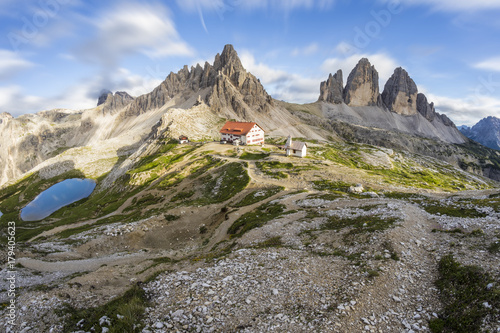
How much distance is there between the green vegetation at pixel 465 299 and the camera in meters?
12.0

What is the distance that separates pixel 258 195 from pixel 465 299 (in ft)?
151

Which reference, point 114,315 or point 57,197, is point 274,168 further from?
point 57,197

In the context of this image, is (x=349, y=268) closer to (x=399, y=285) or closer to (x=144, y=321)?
(x=399, y=285)

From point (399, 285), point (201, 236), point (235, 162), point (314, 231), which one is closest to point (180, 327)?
point (399, 285)

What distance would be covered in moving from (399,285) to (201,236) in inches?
1433

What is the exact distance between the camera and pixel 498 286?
44.5 ft

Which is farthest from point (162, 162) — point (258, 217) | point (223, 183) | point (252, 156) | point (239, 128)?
point (258, 217)

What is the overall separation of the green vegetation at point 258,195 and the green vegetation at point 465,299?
4112 centimetres

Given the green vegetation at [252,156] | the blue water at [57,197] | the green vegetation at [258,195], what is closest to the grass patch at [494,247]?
the green vegetation at [258,195]

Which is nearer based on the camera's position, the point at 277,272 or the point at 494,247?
the point at 494,247

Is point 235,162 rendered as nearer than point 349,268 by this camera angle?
No

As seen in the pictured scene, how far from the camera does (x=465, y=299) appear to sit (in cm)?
1379

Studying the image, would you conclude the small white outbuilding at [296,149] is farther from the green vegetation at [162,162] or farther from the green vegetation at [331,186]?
the green vegetation at [162,162]

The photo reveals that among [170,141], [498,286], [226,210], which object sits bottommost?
[226,210]
